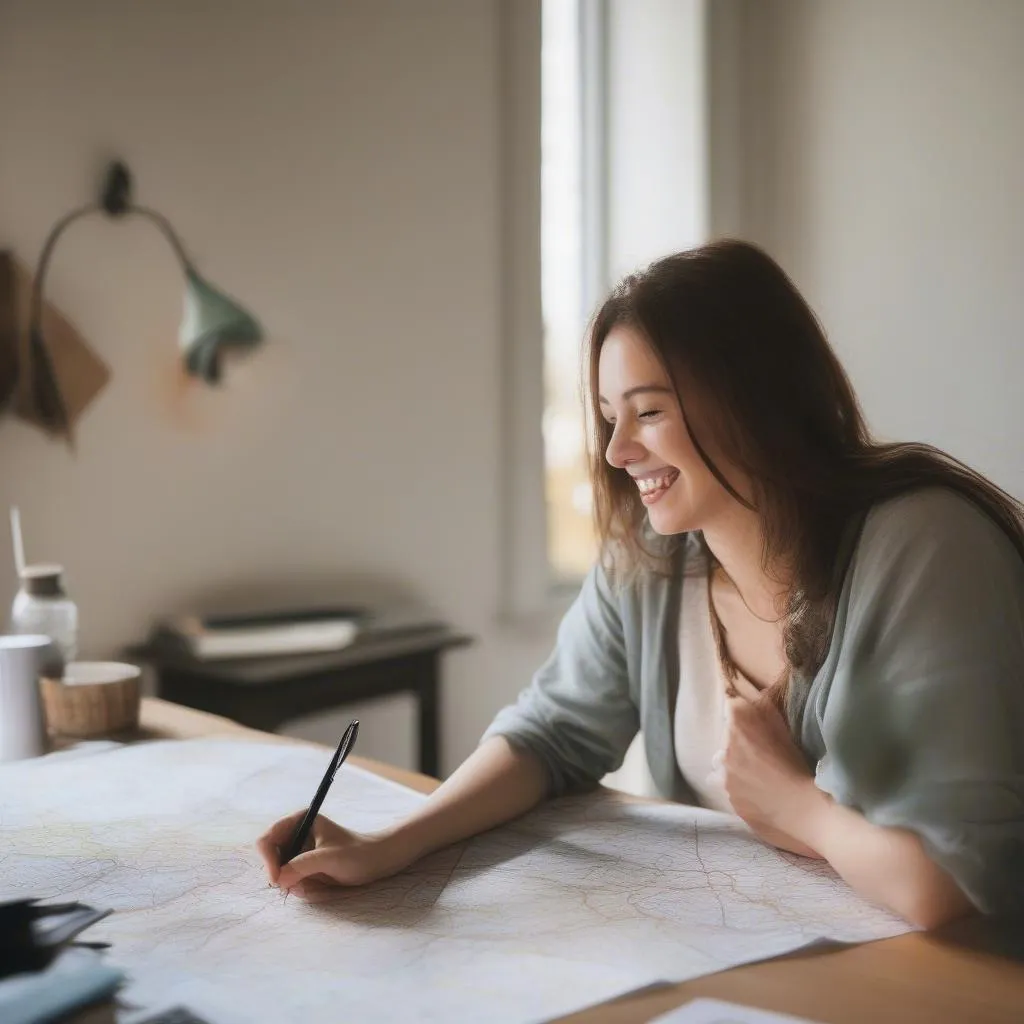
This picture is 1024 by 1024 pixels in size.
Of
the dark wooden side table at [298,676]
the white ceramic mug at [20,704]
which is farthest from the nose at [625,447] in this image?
the dark wooden side table at [298,676]

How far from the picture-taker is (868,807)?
93 centimetres

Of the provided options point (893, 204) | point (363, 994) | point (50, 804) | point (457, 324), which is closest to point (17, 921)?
point (363, 994)

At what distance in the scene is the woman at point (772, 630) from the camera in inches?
35.4

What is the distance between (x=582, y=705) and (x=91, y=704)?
1.90 feet

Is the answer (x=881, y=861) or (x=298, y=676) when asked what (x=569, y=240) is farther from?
(x=881, y=861)

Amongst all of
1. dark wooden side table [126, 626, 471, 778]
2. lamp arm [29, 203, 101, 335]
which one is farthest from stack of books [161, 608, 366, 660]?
lamp arm [29, 203, 101, 335]

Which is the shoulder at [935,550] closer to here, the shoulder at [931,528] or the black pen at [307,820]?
the shoulder at [931,528]

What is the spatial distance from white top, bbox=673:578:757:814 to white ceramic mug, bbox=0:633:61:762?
27.7 inches

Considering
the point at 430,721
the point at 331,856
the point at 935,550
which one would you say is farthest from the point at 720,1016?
the point at 430,721

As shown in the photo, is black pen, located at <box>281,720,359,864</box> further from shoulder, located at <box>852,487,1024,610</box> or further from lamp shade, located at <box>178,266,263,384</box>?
lamp shade, located at <box>178,266,263,384</box>

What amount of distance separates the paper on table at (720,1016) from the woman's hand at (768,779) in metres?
0.27

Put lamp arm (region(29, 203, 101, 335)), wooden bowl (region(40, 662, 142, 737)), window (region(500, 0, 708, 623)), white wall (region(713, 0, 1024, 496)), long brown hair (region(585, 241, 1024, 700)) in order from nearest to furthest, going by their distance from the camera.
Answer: long brown hair (region(585, 241, 1024, 700)) < wooden bowl (region(40, 662, 142, 737)) < lamp arm (region(29, 203, 101, 335)) < window (region(500, 0, 708, 623)) < white wall (region(713, 0, 1024, 496))

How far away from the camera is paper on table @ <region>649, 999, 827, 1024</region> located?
685 mm

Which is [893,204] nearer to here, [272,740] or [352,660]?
[352,660]
